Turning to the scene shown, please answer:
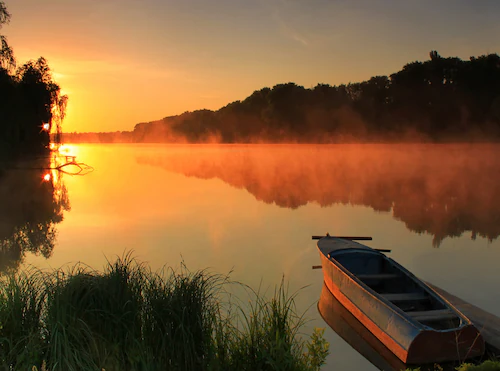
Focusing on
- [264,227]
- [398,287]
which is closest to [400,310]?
[398,287]

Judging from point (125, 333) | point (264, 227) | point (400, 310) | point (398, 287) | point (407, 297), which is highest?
point (125, 333)

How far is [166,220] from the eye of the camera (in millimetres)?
18422

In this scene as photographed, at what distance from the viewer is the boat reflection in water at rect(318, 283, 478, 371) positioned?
6430 millimetres

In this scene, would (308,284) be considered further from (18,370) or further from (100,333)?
(18,370)

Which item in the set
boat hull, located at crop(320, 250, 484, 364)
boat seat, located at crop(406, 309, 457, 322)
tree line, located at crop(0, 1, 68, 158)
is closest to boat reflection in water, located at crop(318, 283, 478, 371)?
boat hull, located at crop(320, 250, 484, 364)

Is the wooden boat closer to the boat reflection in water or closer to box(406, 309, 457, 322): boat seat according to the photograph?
box(406, 309, 457, 322): boat seat

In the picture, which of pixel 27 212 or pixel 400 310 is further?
pixel 27 212

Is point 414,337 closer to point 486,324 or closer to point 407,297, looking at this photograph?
point 407,297

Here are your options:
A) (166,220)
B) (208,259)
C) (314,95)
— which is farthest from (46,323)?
(314,95)

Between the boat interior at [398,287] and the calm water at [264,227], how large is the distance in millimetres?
1031

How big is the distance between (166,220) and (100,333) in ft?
44.8

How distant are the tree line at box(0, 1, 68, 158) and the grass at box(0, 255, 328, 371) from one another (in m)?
31.5

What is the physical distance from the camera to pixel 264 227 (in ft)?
56.6

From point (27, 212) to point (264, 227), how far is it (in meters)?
10.2
